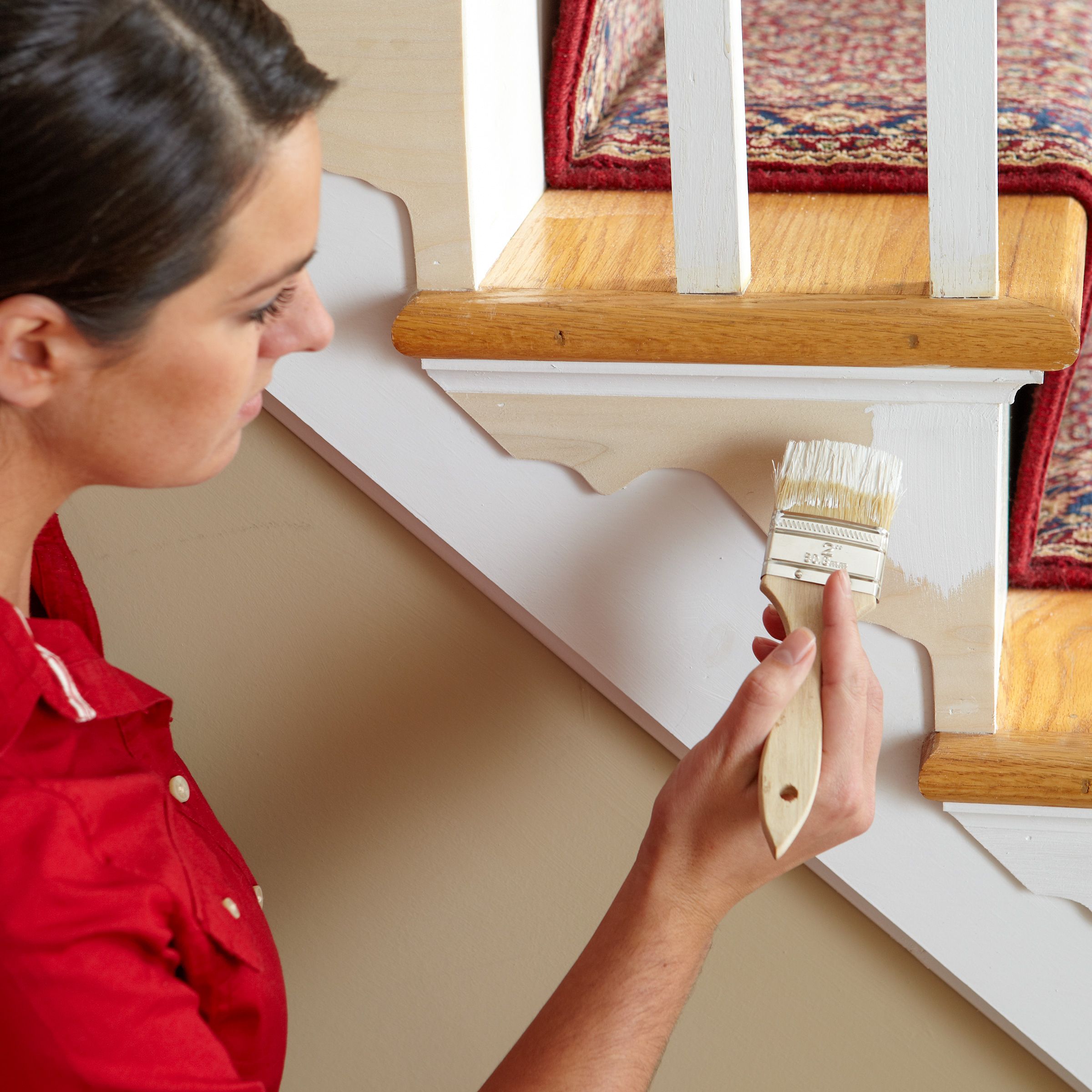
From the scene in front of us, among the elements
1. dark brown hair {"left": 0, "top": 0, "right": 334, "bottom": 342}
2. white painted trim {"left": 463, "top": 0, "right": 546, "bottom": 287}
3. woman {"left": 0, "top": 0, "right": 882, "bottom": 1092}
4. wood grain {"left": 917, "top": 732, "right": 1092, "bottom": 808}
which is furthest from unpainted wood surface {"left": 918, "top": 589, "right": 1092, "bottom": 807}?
dark brown hair {"left": 0, "top": 0, "right": 334, "bottom": 342}

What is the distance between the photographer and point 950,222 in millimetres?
638

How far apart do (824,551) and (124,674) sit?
1.40ft

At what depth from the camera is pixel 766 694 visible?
0.62 metres

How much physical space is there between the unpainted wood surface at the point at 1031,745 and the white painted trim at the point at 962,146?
0.28 meters

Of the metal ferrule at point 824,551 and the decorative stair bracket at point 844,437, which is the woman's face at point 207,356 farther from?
the metal ferrule at point 824,551

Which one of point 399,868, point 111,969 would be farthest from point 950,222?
point 399,868

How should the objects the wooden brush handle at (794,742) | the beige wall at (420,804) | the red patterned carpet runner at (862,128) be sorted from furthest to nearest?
the beige wall at (420,804)
the red patterned carpet runner at (862,128)
the wooden brush handle at (794,742)

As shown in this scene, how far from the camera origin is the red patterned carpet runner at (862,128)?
821 mm

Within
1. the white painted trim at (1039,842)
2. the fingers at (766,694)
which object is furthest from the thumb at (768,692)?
the white painted trim at (1039,842)

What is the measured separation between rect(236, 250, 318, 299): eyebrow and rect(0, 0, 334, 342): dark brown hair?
3 centimetres

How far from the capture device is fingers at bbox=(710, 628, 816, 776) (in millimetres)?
616

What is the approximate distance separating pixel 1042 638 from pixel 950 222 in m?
0.33

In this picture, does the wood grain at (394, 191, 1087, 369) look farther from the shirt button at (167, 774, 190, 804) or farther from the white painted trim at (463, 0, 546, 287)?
the shirt button at (167, 774, 190, 804)

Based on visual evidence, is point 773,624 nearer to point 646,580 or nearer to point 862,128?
point 646,580
